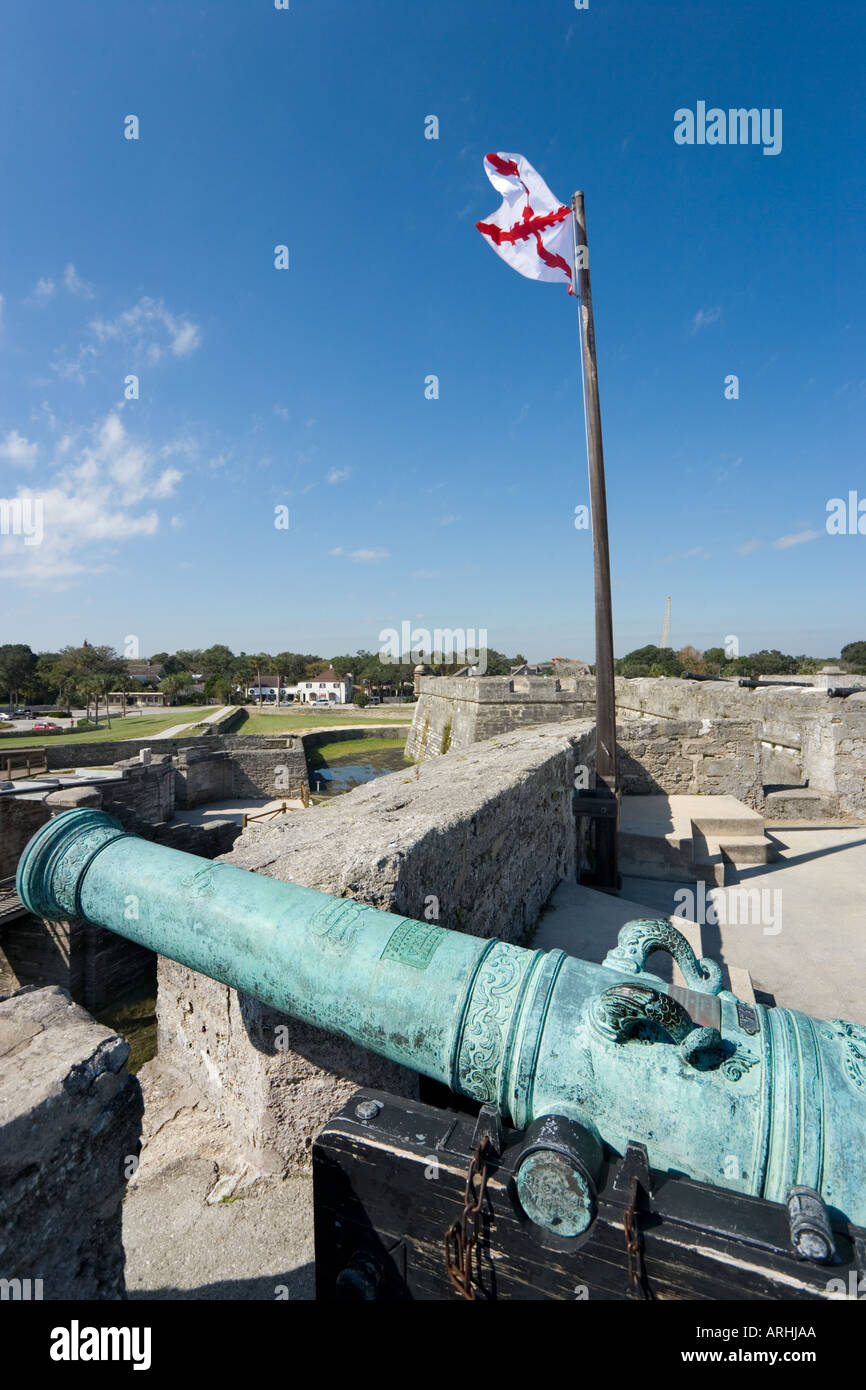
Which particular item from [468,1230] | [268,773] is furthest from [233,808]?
[468,1230]

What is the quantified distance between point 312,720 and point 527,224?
36750 mm

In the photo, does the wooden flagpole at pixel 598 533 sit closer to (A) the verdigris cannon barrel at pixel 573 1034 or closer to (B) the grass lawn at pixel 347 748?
(A) the verdigris cannon barrel at pixel 573 1034

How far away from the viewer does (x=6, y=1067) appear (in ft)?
4.86

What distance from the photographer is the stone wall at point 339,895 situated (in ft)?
7.88

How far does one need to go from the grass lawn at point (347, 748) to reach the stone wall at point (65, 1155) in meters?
26.3

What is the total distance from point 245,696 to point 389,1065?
73.5 m

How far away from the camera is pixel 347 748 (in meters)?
33.1

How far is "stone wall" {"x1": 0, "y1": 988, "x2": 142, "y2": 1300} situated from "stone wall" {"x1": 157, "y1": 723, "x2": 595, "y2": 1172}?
90cm

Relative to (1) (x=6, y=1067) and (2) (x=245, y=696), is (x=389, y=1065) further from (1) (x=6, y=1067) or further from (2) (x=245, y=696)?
(2) (x=245, y=696)

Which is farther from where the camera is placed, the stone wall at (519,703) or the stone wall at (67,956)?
the stone wall at (519,703)

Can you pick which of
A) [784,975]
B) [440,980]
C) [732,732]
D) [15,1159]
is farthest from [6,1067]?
[732,732]

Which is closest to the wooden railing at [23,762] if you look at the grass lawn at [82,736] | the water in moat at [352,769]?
A: the grass lawn at [82,736]

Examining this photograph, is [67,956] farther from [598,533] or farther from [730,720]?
[730,720]
